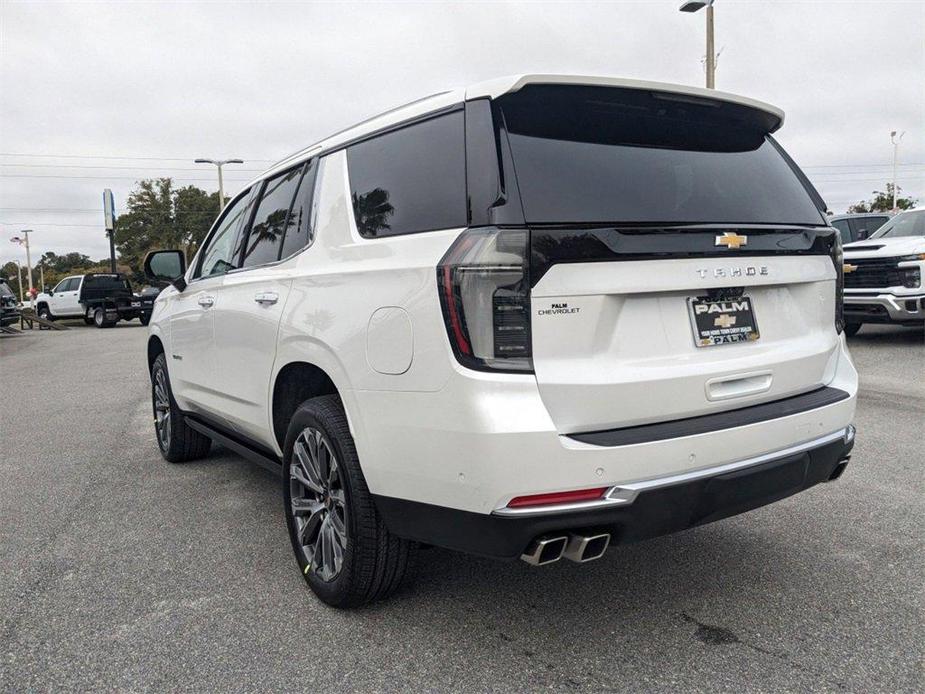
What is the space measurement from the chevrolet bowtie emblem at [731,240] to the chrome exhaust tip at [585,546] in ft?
3.45

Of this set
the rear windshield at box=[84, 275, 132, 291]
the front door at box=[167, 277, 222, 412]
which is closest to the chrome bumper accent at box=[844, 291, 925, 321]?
the front door at box=[167, 277, 222, 412]

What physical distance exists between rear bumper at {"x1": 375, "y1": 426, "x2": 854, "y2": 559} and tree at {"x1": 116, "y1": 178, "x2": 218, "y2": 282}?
74.4 meters

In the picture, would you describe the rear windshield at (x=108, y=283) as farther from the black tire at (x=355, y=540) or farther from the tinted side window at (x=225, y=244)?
the black tire at (x=355, y=540)

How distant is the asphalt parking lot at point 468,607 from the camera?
2.56m

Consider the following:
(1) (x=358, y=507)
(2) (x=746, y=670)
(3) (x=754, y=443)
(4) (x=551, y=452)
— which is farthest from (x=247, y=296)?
(2) (x=746, y=670)

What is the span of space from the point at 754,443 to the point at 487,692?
1.18 metres

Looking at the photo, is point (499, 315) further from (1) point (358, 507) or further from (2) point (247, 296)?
(2) point (247, 296)

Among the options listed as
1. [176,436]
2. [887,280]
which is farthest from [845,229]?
[176,436]

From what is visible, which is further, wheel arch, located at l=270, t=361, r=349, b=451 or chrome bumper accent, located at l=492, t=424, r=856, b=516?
wheel arch, located at l=270, t=361, r=349, b=451

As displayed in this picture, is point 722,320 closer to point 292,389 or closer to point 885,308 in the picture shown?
point 292,389

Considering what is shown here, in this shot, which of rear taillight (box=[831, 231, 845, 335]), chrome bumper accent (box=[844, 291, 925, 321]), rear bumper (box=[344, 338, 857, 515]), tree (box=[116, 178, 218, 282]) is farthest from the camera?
tree (box=[116, 178, 218, 282])

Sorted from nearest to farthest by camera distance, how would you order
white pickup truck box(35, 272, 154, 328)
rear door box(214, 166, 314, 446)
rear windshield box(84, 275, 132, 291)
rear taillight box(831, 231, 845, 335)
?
rear taillight box(831, 231, 845, 335), rear door box(214, 166, 314, 446), white pickup truck box(35, 272, 154, 328), rear windshield box(84, 275, 132, 291)

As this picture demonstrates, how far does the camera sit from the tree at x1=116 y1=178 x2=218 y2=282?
72250 mm

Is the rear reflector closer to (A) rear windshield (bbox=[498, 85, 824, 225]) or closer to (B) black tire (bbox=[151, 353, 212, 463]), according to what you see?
(A) rear windshield (bbox=[498, 85, 824, 225])
